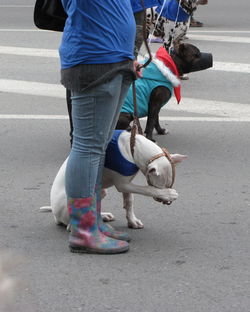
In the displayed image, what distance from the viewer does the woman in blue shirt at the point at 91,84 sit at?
3.83 m

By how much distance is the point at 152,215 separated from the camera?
4816 millimetres

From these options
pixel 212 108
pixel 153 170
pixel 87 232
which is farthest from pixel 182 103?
pixel 87 232

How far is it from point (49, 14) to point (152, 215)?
53.3 inches

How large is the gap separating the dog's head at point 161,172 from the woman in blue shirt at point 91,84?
263 millimetres

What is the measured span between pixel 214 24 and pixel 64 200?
979 cm

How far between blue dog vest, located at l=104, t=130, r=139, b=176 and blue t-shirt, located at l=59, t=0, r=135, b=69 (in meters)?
0.52

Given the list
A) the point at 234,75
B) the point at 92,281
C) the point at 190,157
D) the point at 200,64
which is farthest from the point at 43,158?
the point at 234,75

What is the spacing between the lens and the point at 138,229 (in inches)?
180

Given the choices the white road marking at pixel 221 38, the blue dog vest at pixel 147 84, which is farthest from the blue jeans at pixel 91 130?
the white road marking at pixel 221 38

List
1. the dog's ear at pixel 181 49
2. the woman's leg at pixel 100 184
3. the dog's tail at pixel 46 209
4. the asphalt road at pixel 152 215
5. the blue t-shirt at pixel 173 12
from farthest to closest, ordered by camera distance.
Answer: the blue t-shirt at pixel 173 12 < the dog's ear at pixel 181 49 < the dog's tail at pixel 46 209 < the woman's leg at pixel 100 184 < the asphalt road at pixel 152 215

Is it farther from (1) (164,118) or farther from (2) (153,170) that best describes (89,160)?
(1) (164,118)

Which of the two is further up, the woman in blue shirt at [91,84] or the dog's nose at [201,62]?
the woman in blue shirt at [91,84]

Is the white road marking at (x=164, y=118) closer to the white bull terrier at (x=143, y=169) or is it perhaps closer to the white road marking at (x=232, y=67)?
the white road marking at (x=232, y=67)

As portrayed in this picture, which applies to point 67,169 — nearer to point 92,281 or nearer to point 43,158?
point 92,281
